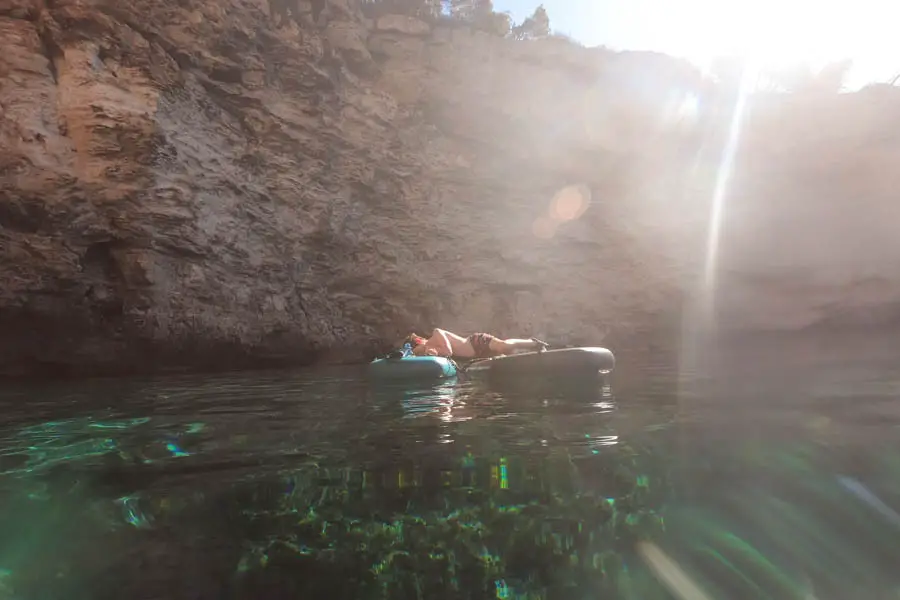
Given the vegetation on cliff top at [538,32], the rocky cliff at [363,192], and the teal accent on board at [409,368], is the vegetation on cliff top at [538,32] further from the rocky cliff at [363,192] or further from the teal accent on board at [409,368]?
the teal accent on board at [409,368]

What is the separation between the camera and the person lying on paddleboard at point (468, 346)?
7117 millimetres

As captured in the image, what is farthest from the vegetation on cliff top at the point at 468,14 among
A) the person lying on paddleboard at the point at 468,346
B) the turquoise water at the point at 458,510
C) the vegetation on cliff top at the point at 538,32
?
the turquoise water at the point at 458,510

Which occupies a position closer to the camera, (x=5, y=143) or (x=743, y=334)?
(x=5, y=143)

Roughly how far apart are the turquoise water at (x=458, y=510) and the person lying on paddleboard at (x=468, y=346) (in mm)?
3219

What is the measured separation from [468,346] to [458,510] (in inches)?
216

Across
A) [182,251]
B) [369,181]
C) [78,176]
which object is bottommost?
[182,251]

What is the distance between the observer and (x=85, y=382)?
8.03 m

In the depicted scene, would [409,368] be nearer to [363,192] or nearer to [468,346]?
[468,346]

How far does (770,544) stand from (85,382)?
8.77 metres

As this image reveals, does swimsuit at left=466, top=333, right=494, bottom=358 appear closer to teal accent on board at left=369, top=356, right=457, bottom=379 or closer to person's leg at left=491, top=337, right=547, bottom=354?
person's leg at left=491, top=337, right=547, bottom=354

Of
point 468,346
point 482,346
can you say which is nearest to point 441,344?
point 468,346

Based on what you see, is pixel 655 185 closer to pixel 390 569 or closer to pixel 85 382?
pixel 85 382

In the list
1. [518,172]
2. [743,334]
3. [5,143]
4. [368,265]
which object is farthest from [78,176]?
[743,334]

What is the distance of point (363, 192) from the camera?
12820mm
